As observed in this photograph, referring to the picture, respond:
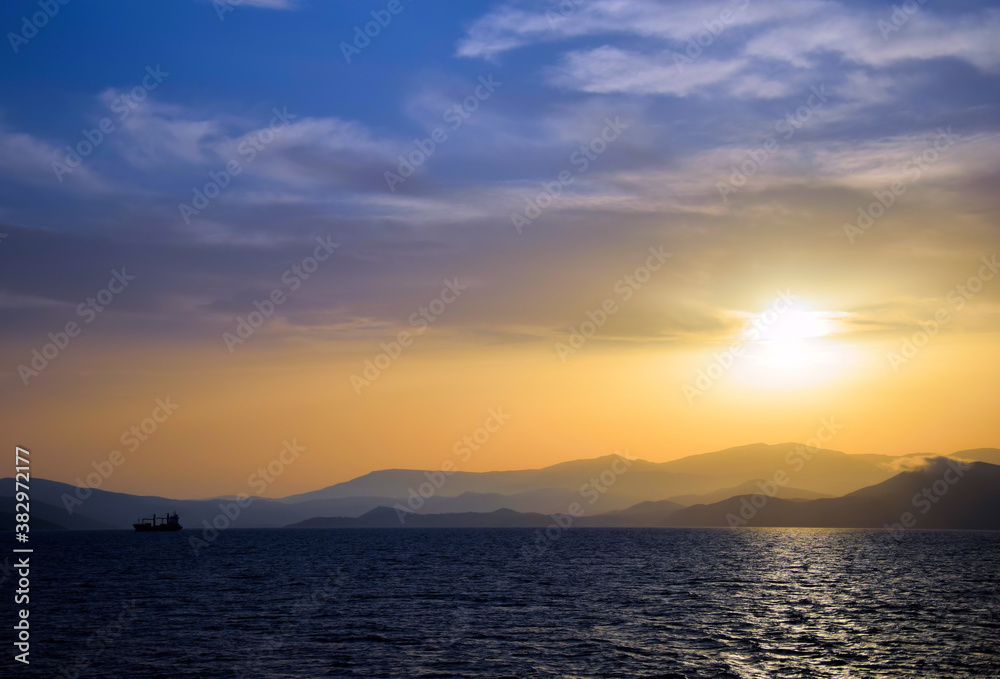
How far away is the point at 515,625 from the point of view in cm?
5834

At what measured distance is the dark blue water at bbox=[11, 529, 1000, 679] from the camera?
44.4 m

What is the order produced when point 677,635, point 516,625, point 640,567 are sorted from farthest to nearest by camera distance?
1. point 640,567
2. point 516,625
3. point 677,635

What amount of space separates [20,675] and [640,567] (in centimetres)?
9637

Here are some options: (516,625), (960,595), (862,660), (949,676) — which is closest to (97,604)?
(516,625)

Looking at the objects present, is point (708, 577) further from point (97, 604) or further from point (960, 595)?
point (97, 604)

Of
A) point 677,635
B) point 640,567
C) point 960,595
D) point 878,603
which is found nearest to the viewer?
point 677,635

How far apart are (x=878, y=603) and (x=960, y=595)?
554 inches

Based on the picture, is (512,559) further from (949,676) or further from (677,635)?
(949,676)

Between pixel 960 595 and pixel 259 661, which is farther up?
pixel 259 661

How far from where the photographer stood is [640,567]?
12175cm

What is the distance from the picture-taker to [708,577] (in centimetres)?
10256

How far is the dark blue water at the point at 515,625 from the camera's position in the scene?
44.4 meters

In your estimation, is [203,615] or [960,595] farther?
[960,595]

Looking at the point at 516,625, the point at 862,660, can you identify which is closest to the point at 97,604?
the point at 516,625
